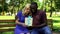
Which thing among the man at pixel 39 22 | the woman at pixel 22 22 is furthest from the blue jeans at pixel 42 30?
the woman at pixel 22 22

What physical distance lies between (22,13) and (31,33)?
0.67 metres

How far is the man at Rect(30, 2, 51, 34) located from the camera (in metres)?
5.57

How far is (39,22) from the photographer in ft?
18.5

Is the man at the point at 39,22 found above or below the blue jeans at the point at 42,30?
above

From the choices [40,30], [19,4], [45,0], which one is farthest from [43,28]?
[19,4]

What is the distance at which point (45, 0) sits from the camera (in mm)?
35969

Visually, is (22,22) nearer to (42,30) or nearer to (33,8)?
(33,8)

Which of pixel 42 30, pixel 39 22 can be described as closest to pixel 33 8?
pixel 39 22

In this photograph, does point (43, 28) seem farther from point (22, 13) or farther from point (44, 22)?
point (22, 13)

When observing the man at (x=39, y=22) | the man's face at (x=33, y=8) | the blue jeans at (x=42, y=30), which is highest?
the man's face at (x=33, y=8)

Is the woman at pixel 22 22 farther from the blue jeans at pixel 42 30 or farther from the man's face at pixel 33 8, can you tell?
the blue jeans at pixel 42 30

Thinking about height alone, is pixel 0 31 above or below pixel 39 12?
below

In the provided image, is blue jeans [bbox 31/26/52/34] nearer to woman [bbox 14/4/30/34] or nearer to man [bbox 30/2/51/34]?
man [bbox 30/2/51/34]

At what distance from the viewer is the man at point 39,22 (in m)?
5.57
